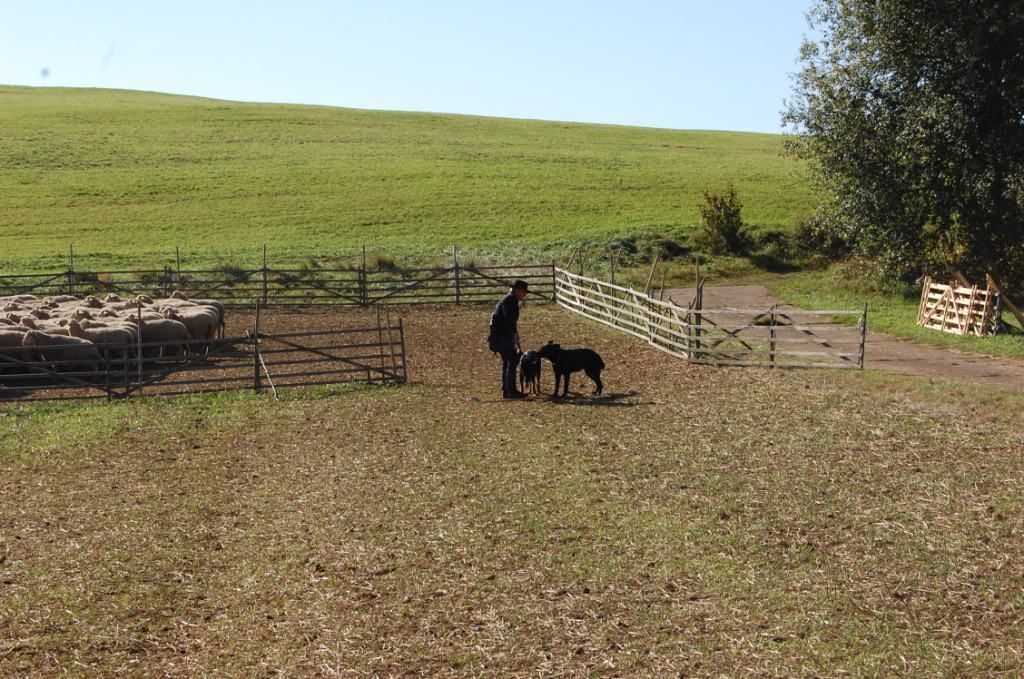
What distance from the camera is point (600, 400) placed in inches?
653

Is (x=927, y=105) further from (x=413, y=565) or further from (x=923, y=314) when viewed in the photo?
(x=413, y=565)

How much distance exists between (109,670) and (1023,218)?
2502cm

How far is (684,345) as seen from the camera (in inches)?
830

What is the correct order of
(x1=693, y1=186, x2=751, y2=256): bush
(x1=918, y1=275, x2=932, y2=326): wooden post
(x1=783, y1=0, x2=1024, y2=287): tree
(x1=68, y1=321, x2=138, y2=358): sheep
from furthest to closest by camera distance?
(x1=693, y1=186, x2=751, y2=256): bush
(x1=918, y1=275, x2=932, y2=326): wooden post
(x1=783, y1=0, x2=1024, y2=287): tree
(x1=68, y1=321, x2=138, y2=358): sheep

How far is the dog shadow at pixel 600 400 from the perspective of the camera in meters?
16.2

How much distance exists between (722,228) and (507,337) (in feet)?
93.4

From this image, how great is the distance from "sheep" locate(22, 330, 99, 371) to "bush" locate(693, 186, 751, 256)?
95.5 feet

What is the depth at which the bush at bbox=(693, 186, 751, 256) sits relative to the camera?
43.2 m

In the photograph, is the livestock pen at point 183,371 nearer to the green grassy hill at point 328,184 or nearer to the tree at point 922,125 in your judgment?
the tree at point 922,125

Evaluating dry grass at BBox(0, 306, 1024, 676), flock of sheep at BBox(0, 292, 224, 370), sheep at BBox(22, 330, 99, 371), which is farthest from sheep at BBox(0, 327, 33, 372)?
A: dry grass at BBox(0, 306, 1024, 676)

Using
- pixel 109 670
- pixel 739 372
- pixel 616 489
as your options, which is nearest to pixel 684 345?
pixel 739 372

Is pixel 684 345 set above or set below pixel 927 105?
below

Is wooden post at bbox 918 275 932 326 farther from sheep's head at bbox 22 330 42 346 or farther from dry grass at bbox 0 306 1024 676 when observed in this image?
sheep's head at bbox 22 330 42 346

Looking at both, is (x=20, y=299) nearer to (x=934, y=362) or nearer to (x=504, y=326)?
(x=504, y=326)
